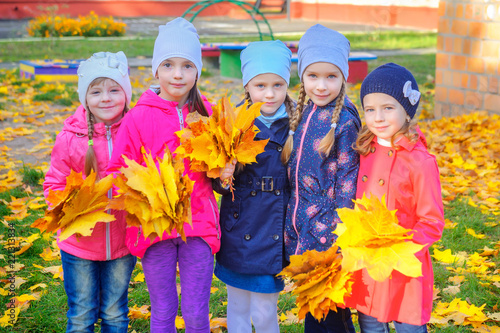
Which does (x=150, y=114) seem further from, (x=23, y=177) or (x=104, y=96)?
(x=23, y=177)

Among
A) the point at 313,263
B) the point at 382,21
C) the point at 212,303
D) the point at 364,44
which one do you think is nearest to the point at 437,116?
the point at 212,303

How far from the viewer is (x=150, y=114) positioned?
247 cm

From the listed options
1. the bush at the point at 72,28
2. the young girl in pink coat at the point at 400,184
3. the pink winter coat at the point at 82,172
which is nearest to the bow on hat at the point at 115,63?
the pink winter coat at the point at 82,172

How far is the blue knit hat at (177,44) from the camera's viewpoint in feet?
8.18

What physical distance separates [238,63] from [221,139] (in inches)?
325

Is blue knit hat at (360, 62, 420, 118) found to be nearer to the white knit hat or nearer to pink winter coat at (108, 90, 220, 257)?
pink winter coat at (108, 90, 220, 257)

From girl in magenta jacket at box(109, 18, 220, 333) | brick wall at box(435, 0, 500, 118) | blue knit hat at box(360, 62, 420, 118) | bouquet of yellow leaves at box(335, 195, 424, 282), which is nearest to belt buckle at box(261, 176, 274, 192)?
girl in magenta jacket at box(109, 18, 220, 333)

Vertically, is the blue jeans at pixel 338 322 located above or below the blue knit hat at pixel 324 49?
below

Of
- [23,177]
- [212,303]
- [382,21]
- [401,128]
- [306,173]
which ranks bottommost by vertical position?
[212,303]

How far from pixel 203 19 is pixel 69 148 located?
76.9 feet

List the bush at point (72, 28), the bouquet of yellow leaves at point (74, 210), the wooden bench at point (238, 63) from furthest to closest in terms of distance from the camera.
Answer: the bush at point (72, 28), the wooden bench at point (238, 63), the bouquet of yellow leaves at point (74, 210)

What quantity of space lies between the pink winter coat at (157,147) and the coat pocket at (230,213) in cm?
5

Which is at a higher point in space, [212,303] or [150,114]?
[150,114]

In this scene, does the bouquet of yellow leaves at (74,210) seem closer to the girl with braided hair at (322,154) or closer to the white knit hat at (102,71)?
the white knit hat at (102,71)
